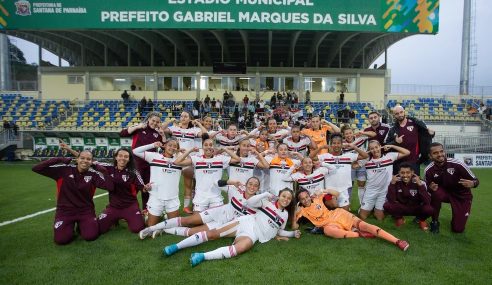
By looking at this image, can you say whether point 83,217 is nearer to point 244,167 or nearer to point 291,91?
point 244,167

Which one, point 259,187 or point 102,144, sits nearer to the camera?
point 259,187

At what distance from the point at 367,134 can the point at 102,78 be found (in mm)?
23171

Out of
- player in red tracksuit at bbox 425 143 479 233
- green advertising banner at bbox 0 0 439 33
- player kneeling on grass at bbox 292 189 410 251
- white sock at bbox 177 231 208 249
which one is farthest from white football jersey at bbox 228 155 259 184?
green advertising banner at bbox 0 0 439 33

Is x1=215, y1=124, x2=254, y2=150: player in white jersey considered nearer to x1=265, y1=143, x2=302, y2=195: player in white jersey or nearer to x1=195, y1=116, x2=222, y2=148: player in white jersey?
x1=195, y1=116, x2=222, y2=148: player in white jersey

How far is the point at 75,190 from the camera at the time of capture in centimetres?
553

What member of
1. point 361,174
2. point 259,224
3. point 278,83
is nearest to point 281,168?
point 259,224

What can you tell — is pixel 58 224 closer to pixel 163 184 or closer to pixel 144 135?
pixel 163 184

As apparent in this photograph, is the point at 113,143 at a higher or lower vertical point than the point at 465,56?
lower

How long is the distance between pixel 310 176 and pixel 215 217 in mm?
1955

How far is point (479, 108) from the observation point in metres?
24.4

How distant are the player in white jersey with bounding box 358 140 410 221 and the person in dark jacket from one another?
0.87 ft

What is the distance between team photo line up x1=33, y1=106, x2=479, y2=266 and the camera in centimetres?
540

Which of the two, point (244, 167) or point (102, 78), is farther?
point (102, 78)

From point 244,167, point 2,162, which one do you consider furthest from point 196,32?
point 244,167
